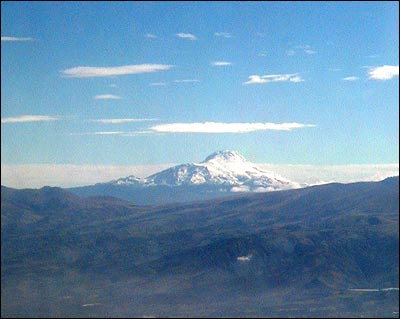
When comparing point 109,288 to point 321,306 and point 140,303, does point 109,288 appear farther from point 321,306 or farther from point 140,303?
point 321,306

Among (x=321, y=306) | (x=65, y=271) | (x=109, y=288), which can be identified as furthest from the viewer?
(x=65, y=271)

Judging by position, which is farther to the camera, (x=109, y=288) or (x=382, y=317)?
(x=109, y=288)

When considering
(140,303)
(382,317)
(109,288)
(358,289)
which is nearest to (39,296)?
(140,303)

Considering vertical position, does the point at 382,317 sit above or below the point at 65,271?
below

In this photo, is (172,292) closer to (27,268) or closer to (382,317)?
(27,268)

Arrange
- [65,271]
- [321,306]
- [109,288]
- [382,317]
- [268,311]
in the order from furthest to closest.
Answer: [65,271] < [109,288] < [321,306] < [268,311] < [382,317]

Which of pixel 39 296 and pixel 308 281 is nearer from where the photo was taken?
pixel 39 296

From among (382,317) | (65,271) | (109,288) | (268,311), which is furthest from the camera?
(65,271)

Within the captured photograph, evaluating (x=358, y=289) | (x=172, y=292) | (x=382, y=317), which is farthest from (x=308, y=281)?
(x=382, y=317)

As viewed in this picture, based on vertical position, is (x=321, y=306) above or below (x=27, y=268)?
below
